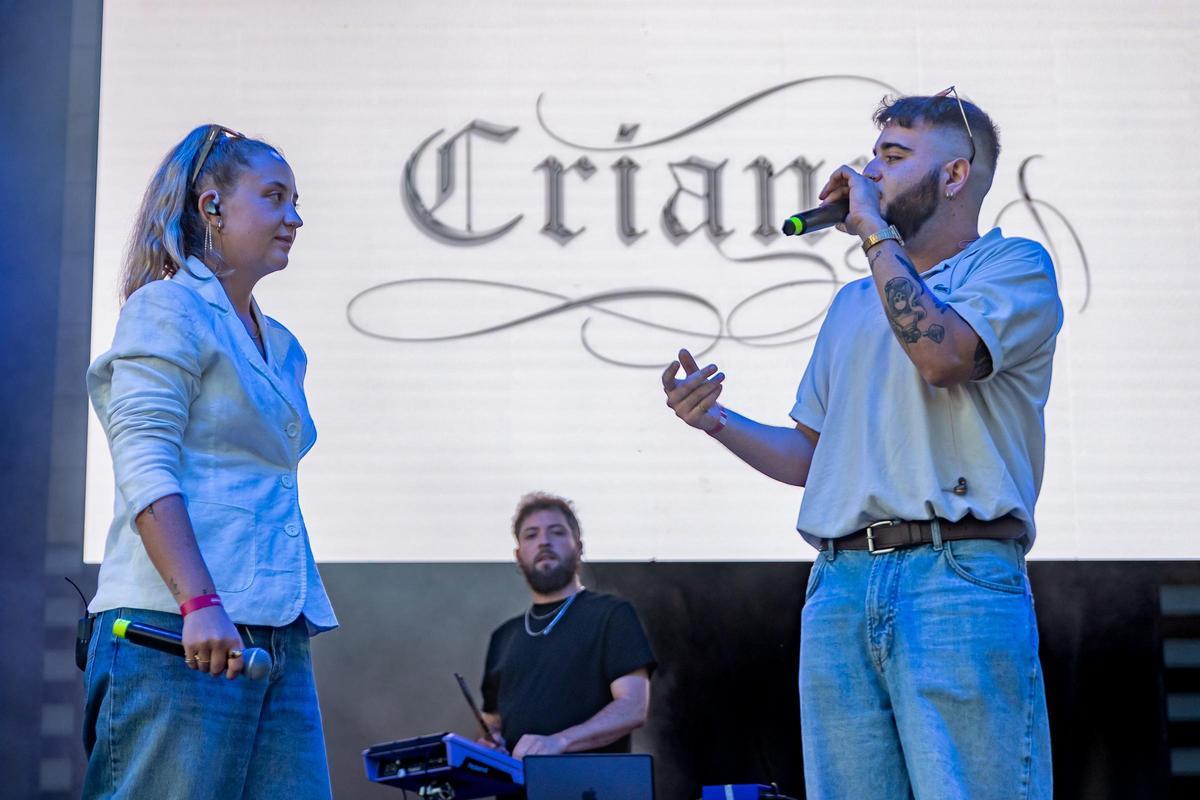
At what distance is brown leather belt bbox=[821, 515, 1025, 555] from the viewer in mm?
1906

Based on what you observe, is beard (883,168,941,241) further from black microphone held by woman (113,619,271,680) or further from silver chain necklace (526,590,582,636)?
silver chain necklace (526,590,582,636)

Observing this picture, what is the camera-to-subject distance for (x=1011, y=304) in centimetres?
196

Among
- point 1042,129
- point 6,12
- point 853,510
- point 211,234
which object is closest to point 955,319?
point 853,510

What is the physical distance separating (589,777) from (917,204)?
1600 millimetres

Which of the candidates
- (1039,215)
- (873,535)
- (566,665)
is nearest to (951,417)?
(873,535)

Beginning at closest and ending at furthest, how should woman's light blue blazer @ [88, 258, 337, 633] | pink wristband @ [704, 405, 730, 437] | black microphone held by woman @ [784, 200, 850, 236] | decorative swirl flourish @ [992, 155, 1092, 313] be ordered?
1. woman's light blue blazer @ [88, 258, 337, 633]
2. black microphone held by woman @ [784, 200, 850, 236]
3. pink wristband @ [704, 405, 730, 437]
4. decorative swirl flourish @ [992, 155, 1092, 313]

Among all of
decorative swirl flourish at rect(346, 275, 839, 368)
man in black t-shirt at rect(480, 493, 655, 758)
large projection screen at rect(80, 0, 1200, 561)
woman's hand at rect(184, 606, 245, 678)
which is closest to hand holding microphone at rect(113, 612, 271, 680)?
woman's hand at rect(184, 606, 245, 678)

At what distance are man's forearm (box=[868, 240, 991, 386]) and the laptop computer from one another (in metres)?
1.52

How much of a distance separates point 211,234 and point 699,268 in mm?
2105

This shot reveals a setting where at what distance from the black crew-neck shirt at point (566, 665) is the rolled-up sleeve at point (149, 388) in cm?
204

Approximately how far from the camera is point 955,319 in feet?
6.26

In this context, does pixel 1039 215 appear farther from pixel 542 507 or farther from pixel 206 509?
pixel 206 509

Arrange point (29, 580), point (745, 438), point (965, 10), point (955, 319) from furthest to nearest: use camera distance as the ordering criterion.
→ 1. point (965, 10)
2. point (29, 580)
3. point (745, 438)
4. point (955, 319)

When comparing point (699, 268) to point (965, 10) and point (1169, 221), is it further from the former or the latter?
point (1169, 221)
